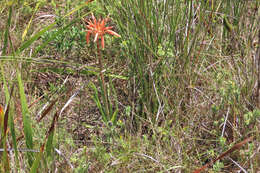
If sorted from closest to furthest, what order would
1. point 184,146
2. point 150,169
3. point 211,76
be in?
point 150,169, point 184,146, point 211,76

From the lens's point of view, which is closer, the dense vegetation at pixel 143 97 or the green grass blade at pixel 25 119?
the green grass blade at pixel 25 119

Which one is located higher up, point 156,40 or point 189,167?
point 156,40

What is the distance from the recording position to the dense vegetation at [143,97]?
1688mm

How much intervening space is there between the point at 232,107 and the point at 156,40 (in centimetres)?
61

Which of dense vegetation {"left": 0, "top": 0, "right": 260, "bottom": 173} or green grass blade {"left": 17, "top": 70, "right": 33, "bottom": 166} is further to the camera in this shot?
dense vegetation {"left": 0, "top": 0, "right": 260, "bottom": 173}

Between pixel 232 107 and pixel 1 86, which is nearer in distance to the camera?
pixel 232 107

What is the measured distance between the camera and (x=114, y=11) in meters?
2.14

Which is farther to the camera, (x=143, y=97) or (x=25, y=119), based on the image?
(x=143, y=97)

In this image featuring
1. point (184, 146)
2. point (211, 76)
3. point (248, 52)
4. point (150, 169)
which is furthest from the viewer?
point (211, 76)

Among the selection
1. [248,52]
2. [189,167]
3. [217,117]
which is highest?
[248,52]

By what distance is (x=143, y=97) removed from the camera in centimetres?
208

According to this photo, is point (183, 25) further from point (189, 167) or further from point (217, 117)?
point (189, 167)

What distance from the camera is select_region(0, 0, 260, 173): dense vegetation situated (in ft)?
5.54

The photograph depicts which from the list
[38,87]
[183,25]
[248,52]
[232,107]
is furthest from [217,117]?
[38,87]
